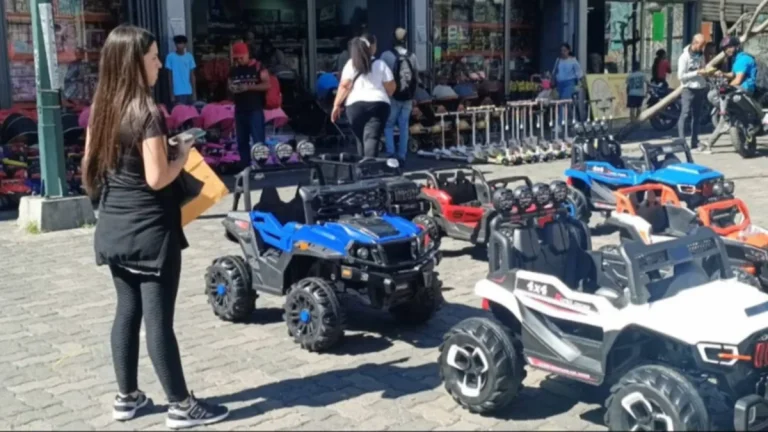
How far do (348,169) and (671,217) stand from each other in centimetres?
267

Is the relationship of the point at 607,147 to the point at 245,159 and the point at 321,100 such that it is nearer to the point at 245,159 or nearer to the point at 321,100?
the point at 245,159

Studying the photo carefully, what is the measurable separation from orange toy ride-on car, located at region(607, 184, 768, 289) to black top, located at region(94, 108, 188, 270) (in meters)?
3.57

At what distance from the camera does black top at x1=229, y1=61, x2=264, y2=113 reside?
1268 centimetres

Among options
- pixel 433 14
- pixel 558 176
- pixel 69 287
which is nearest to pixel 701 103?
pixel 558 176

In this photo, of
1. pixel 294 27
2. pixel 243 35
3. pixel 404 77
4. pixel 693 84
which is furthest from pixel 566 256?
pixel 294 27

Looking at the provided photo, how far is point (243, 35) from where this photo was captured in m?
17.6

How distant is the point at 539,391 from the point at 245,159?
837cm

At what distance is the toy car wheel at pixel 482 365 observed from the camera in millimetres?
4852

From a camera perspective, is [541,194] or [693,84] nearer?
[541,194]

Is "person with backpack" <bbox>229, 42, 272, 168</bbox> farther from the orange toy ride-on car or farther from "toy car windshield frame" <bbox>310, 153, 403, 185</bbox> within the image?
the orange toy ride-on car

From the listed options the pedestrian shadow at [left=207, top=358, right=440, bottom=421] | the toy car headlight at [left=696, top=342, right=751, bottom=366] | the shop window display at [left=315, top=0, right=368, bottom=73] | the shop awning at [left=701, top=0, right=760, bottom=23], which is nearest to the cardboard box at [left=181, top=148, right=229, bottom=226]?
the pedestrian shadow at [left=207, top=358, right=440, bottom=421]

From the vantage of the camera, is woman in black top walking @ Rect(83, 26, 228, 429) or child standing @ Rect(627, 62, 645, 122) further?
child standing @ Rect(627, 62, 645, 122)

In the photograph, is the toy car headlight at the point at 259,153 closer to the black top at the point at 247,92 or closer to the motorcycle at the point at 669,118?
the black top at the point at 247,92

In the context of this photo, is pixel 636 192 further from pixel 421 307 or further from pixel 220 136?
pixel 220 136
